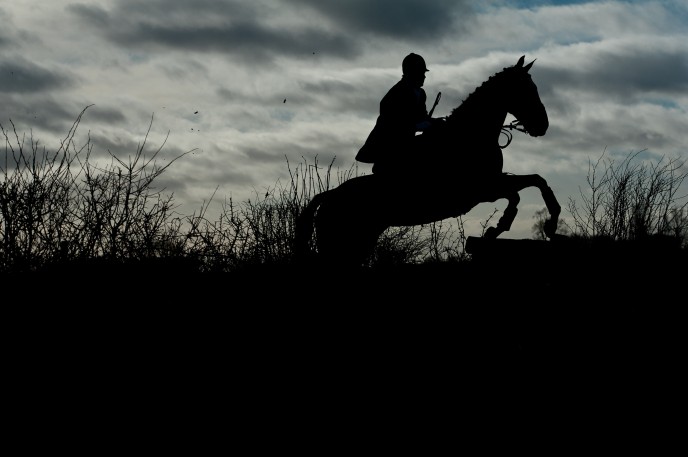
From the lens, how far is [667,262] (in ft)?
24.5

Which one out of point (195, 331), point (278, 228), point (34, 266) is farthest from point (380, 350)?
point (278, 228)

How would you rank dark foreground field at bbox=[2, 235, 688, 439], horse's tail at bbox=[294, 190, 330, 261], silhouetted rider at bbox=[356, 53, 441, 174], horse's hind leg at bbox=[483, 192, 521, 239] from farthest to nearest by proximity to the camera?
horse's tail at bbox=[294, 190, 330, 261] < horse's hind leg at bbox=[483, 192, 521, 239] < silhouetted rider at bbox=[356, 53, 441, 174] < dark foreground field at bbox=[2, 235, 688, 439]

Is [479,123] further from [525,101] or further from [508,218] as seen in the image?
[508,218]

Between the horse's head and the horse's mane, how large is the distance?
10 centimetres

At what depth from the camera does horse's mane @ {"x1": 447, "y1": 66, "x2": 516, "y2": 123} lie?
28.2 feet

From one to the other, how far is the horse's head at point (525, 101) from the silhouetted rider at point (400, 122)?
3.24 ft

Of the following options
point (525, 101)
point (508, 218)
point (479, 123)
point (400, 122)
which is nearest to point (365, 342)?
point (400, 122)

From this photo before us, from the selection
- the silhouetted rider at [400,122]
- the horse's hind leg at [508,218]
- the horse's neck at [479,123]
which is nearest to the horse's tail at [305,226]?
the silhouetted rider at [400,122]

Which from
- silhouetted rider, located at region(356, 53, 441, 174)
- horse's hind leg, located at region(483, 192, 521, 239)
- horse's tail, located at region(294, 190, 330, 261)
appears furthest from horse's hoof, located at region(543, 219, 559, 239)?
horse's tail, located at region(294, 190, 330, 261)

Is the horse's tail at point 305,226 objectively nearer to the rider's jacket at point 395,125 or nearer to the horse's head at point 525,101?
the rider's jacket at point 395,125

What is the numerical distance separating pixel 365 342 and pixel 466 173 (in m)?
3.55

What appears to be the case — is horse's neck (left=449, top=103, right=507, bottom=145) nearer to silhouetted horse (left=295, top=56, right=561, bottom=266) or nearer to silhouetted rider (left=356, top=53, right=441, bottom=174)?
silhouetted horse (left=295, top=56, right=561, bottom=266)

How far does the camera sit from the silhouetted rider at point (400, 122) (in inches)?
332

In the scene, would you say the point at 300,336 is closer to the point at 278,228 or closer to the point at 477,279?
the point at 477,279
